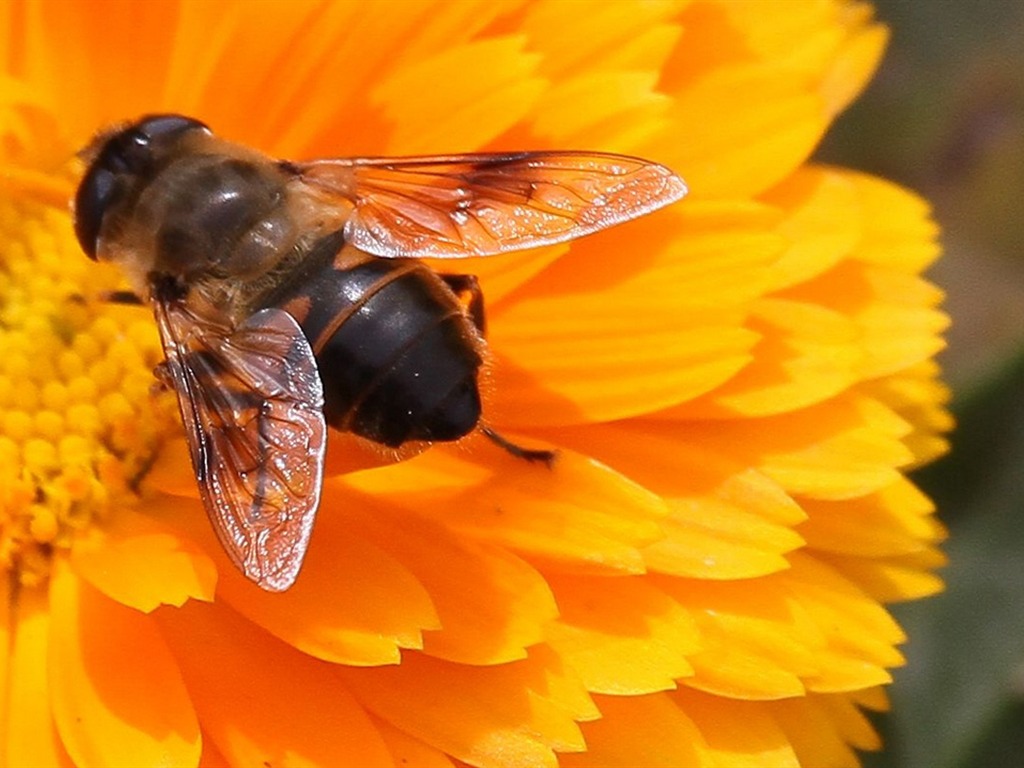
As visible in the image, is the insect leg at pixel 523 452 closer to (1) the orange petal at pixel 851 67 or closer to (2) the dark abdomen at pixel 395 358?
(2) the dark abdomen at pixel 395 358

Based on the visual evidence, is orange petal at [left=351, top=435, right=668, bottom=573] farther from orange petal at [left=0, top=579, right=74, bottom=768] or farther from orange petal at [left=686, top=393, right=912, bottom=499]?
orange petal at [left=0, top=579, right=74, bottom=768]

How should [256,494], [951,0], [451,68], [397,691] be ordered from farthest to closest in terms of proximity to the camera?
[951,0], [451,68], [397,691], [256,494]

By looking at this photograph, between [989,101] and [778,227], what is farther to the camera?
[989,101]

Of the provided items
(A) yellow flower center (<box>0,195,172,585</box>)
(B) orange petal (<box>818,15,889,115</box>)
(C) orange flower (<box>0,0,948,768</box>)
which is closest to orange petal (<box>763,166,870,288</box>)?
(C) orange flower (<box>0,0,948,768</box>)

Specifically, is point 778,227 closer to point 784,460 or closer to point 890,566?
point 784,460

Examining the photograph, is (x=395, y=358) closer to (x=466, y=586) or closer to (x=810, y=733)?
(x=466, y=586)

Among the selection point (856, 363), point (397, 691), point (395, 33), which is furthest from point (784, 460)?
point (395, 33)
